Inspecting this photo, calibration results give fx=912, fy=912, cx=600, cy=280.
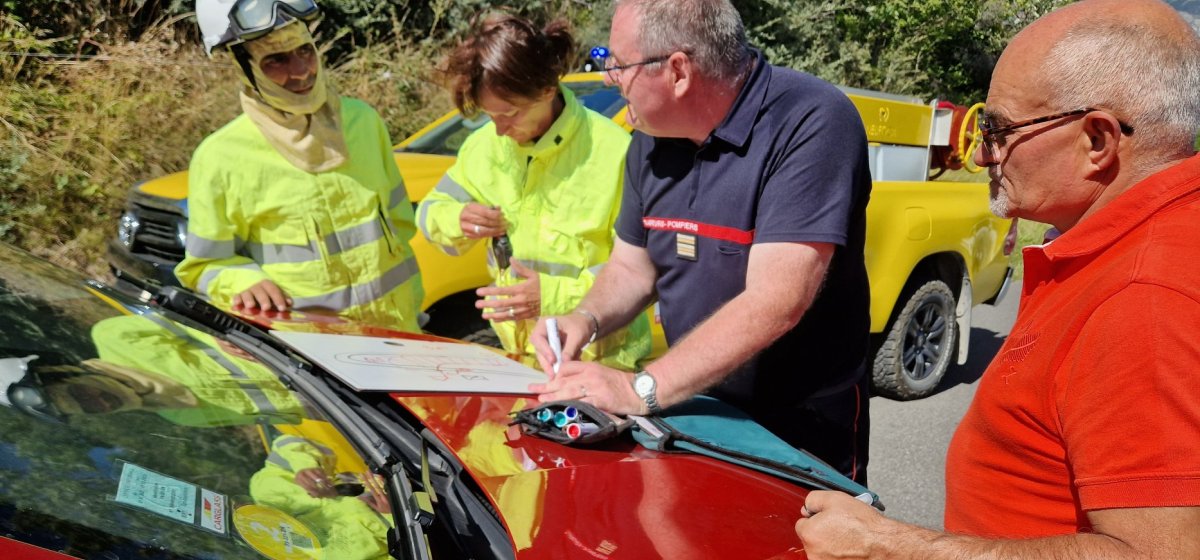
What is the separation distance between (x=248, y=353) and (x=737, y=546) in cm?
126

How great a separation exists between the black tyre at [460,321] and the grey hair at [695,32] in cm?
253

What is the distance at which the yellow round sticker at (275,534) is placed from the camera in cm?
124

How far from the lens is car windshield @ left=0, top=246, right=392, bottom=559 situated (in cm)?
116

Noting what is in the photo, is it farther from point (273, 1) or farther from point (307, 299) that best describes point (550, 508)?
point (273, 1)

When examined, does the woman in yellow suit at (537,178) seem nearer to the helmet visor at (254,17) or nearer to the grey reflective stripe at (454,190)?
the grey reflective stripe at (454,190)

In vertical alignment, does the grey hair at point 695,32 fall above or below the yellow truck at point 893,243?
above

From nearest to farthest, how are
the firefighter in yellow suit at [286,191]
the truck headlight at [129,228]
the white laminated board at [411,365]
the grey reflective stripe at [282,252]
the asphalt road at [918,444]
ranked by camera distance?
the white laminated board at [411,365] → the firefighter in yellow suit at [286,191] → the grey reflective stripe at [282,252] → the asphalt road at [918,444] → the truck headlight at [129,228]

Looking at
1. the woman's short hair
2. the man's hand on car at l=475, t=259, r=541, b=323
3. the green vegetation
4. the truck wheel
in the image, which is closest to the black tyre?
the man's hand on car at l=475, t=259, r=541, b=323

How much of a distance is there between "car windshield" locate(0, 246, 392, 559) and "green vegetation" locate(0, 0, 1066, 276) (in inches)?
220

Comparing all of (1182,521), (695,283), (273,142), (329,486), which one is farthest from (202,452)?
(273,142)

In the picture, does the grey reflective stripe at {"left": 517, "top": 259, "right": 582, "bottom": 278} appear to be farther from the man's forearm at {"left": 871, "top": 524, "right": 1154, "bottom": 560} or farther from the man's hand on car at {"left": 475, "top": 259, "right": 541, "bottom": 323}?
the man's forearm at {"left": 871, "top": 524, "right": 1154, "bottom": 560}

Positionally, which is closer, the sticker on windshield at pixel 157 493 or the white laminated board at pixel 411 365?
the sticker on windshield at pixel 157 493

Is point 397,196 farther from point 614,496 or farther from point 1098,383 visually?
point 1098,383

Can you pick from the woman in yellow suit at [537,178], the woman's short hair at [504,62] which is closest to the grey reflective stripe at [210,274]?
the woman in yellow suit at [537,178]
